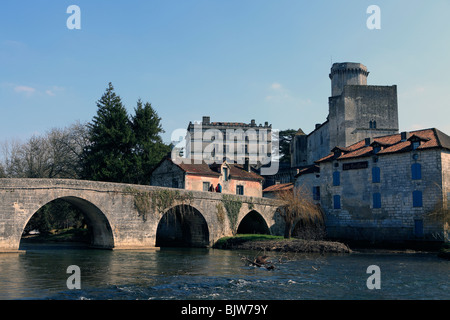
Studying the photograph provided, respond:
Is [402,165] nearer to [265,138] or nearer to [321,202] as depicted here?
[321,202]

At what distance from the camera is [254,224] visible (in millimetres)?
38438

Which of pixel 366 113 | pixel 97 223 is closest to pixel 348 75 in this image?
pixel 366 113

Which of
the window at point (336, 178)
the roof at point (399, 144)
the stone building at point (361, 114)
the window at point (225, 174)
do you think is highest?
the stone building at point (361, 114)

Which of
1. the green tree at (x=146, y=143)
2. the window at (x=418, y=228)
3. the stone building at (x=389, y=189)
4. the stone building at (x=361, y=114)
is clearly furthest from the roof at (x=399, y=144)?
the green tree at (x=146, y=143)

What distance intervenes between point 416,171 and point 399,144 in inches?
120

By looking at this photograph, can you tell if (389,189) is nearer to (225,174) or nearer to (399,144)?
(399,144)

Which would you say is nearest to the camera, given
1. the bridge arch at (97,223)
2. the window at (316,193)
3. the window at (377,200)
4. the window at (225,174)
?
the bridge arch at (97,223)

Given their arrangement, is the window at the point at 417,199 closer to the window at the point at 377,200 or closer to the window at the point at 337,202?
the window at the point at 377,200

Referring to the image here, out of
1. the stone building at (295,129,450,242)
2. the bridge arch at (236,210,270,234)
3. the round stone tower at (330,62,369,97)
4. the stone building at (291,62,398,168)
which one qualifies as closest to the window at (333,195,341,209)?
the stone building at (295,129,450,242)

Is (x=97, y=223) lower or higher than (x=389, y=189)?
lower

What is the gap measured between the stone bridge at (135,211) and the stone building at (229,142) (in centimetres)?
3585

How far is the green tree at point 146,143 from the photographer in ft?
143

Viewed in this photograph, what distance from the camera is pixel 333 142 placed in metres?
49.2

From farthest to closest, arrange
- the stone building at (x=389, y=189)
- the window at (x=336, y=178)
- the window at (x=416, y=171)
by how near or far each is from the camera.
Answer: the window at (x=336, y=178)
the window at (x=416, y=171)
the stone building at (x=389, y=189)
